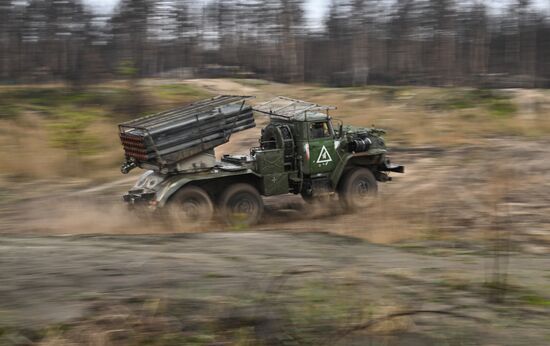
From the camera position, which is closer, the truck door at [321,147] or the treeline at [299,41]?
the truck door at [321,147]

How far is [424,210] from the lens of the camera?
14.6m

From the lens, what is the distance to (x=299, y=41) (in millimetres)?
52625

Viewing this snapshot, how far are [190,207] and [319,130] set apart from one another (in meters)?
3.17

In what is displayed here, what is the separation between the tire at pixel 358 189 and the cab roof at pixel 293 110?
1.43 m

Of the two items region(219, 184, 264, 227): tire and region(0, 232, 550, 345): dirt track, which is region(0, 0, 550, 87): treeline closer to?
region(219, 184, 264, 227): tire

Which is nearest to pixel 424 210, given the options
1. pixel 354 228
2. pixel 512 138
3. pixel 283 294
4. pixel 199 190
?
pixel 354 228

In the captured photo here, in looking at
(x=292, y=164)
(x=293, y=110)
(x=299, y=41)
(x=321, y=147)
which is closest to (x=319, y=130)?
(x=321, y=147)

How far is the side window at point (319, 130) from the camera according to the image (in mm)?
14023

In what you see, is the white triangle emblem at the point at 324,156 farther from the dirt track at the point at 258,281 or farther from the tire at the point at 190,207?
the dirt track at the point at 258,281

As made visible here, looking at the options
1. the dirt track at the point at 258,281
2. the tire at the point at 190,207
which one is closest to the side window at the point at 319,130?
the tire at the point at 190,207

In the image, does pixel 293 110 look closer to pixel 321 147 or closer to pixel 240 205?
pixel 321 147

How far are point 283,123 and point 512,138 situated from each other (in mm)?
12685

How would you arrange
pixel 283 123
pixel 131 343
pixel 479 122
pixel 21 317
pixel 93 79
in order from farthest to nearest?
pixel 93 79, pixel 479 122, pixel 283 123, pixel 21 317, pixel 131 343

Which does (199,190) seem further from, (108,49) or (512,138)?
(108,49)
